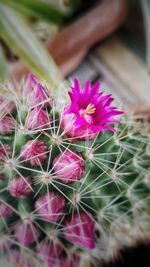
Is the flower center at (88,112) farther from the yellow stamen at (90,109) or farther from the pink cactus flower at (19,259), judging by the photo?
the pink cactus flower at (19,259)

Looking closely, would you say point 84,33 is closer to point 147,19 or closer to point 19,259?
point 147,19

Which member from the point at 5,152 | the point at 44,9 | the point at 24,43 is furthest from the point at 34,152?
the point at 44,9

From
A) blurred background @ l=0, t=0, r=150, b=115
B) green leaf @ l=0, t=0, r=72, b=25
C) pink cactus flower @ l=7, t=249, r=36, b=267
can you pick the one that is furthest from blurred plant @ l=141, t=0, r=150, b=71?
pink cactus flower @ l=7, t=249, r=36, b=267

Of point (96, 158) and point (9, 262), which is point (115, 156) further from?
point (9, 262)

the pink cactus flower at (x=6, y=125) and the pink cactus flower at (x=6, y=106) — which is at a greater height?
the pink cactus flower at (x=6, y=106)

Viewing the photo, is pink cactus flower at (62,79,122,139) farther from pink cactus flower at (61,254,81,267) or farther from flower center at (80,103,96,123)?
pink cactus flower at (61,254,81,267)

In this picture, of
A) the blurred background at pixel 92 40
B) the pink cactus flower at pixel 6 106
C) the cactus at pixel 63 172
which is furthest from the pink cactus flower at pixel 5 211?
the blurred background at pixel 92 40
